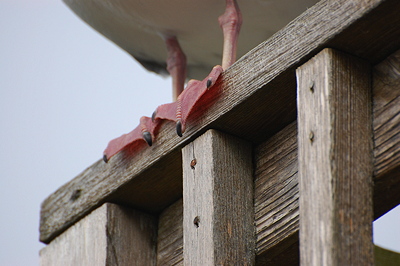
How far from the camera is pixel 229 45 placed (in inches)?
129

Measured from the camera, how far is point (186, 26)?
3.81m

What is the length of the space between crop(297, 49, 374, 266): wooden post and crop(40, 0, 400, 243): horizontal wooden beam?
7cm

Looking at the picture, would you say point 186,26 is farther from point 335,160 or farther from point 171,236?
point 335,160

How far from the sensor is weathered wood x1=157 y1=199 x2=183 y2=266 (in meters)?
2.55

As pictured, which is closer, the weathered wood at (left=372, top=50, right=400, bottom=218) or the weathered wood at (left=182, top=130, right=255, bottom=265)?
the weathered wood at (left=372, top=50, right=400, bottom=218)

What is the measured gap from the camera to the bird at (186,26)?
358cm

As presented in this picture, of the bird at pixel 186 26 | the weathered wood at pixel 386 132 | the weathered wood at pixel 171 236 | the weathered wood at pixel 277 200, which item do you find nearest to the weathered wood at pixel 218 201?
the weathered wood at pixel 277 200

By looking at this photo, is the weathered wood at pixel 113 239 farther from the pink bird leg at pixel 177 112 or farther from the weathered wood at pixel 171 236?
the pink bird leg at pixel 177 112

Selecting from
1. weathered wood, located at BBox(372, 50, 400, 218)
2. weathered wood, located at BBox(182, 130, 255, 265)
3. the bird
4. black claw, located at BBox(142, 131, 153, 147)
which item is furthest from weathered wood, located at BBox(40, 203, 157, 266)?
weathered wood, located at BBox(372, 50, 400, 218)

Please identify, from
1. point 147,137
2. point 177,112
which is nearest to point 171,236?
point 147,137

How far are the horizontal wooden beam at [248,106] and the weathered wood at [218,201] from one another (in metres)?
0.05

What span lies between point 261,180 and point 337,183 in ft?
1.72

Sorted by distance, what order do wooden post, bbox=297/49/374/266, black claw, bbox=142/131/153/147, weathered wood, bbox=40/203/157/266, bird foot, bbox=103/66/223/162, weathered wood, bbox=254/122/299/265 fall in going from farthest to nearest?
weathered wood, bbox=40/203/157/266 < black claw, bbox=142/131/153/147 < bird foot, bbox=103/66/223/162 < weathered wood, bbox=254/122/299/265 < wooden post, bbox=297/49/374/266

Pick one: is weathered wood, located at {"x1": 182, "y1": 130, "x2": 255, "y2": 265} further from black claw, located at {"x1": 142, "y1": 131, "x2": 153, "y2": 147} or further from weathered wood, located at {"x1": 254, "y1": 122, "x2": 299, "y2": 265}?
black claw, located at {"x1": 142, "y1": 131, "x2": 153, "y2": 147}
